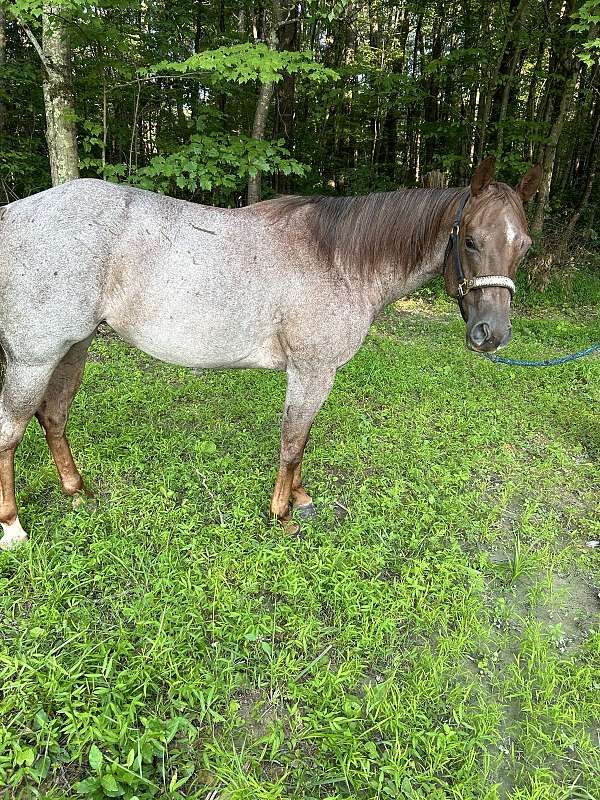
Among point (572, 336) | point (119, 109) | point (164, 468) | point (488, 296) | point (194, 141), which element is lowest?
point (572, 336)

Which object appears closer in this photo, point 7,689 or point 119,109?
point 7,689

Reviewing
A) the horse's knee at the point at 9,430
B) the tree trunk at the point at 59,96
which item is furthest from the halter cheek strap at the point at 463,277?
the tree trunk at the point at 59,96

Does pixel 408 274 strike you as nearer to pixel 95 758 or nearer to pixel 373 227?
pixel 373 227

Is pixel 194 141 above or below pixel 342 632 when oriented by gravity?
above

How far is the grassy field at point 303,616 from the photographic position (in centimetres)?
182

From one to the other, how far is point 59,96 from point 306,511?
4.97m

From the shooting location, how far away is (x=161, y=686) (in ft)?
6.75

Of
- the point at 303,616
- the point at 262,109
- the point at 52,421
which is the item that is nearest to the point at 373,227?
the point at 303,616

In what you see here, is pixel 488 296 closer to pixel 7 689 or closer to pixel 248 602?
pixel 248 602

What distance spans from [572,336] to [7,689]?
26.5 feet

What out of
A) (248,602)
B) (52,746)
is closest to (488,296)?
(248,602)

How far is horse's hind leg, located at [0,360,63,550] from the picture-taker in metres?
2.54

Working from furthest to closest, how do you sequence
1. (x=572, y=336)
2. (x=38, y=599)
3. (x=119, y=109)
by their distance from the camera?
(x=119, y=109)
(x=572, y=336)
(x=38, y=599)

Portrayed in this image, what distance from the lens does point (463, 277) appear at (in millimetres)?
2576
